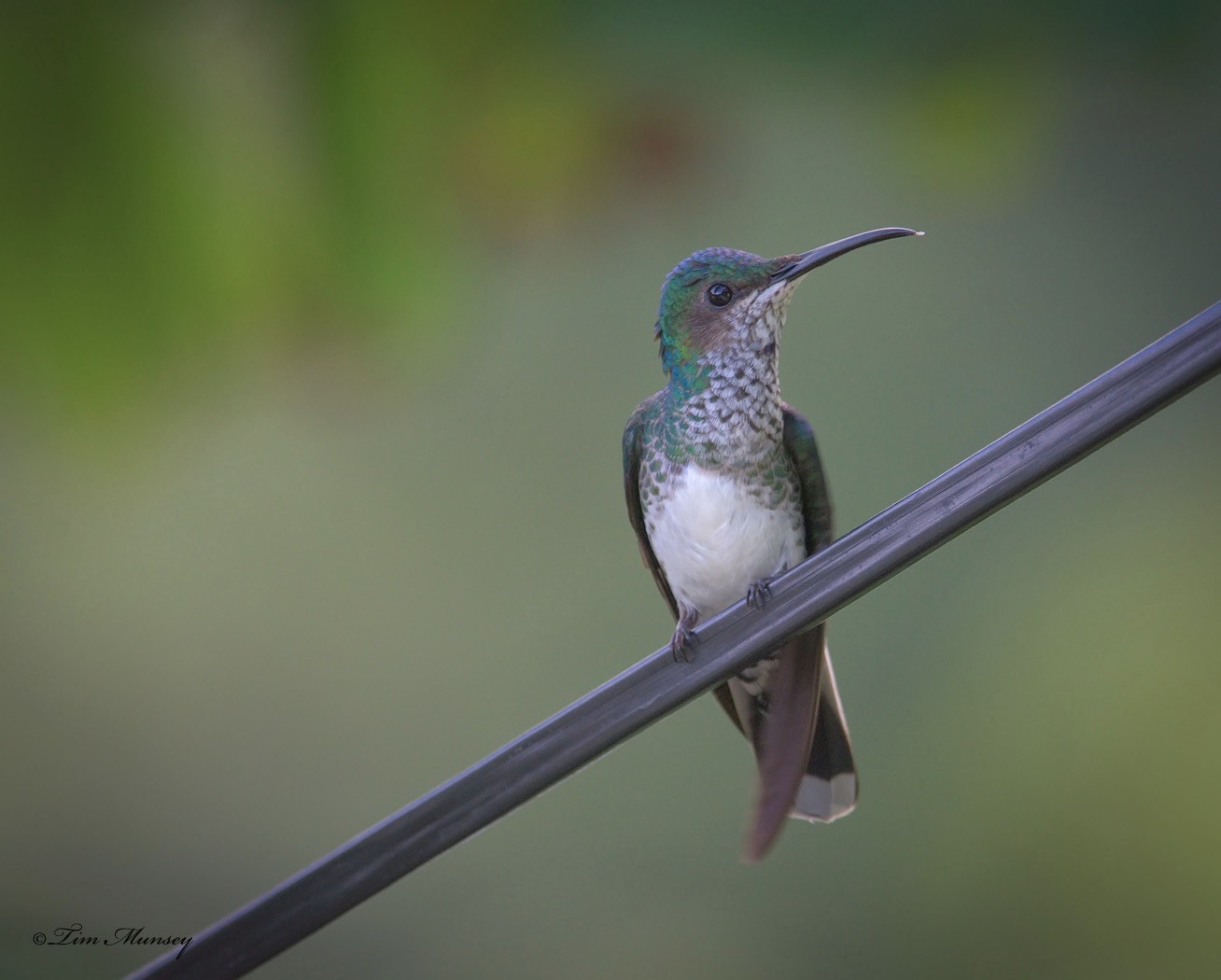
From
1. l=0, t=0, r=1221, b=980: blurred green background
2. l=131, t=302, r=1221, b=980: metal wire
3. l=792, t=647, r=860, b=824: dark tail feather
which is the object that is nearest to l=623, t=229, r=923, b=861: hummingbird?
l=792, t=647, r=860, b=824: dark tail feather

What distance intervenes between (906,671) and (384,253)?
154cm

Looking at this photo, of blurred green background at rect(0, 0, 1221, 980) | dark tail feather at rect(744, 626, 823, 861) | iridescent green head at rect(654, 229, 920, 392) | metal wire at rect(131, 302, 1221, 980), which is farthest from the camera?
blurred green background at rect(0, 0, 1221, 980)

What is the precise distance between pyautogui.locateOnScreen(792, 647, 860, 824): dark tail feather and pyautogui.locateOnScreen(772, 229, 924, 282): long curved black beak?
0.38m

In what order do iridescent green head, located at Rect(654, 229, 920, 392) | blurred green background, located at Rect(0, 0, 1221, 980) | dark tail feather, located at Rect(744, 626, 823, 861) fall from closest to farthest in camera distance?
dark tail feather, located at Rect(744, 626, 823, 861), iridescent green head, located at Rect(654, 229, 920, 392), blurred green background, located at Rect(0, 0, 1221, 980)

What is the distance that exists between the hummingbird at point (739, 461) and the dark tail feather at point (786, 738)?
16 mm

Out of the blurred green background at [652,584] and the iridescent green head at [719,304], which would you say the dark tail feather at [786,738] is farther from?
the blurred green background at [652,584]

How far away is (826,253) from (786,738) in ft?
1.36

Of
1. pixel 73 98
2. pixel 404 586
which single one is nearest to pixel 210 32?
pixel 73 98

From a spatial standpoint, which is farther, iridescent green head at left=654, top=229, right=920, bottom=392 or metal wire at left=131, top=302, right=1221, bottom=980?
iridescent green head at left=654, top=229, right=920, bottom=392

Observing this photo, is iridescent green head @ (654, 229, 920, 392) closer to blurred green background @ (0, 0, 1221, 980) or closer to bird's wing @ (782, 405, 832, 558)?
bird's wing @ (782, 405, 832, 558)

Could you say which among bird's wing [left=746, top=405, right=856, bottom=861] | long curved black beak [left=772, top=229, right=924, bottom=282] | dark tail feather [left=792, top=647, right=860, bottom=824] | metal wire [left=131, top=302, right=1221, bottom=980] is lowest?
dark tail feather [left=792, top=647, right=860, bottom=824]

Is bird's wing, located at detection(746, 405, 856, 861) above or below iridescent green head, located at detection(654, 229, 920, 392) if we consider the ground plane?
below

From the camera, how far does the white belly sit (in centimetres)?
117

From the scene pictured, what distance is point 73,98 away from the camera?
5.13 ft
